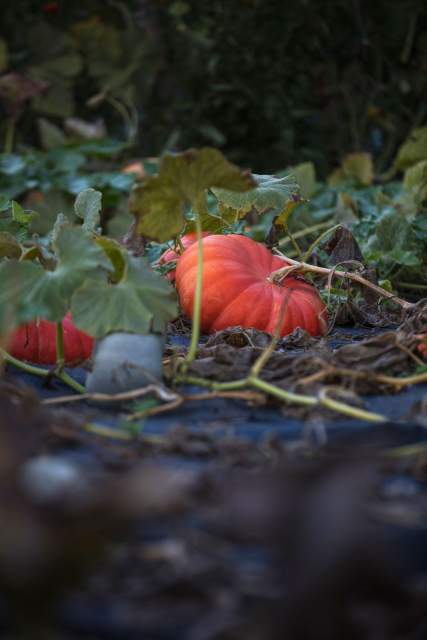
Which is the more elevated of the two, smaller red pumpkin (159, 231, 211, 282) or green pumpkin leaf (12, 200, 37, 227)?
green pumpkin leaf (12, 200, 37, 227)

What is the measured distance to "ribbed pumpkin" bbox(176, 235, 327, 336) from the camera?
5.74ft

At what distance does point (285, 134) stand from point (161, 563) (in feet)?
14.6

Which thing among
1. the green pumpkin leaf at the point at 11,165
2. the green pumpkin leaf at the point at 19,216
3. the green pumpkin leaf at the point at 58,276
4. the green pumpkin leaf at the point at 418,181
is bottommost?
the green pumpkin leaf at the point at 11,165

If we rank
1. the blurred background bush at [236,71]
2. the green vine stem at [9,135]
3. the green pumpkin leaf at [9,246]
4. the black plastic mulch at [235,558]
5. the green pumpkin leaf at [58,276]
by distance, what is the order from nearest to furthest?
the black plastic mulch at [235,558] → the green pumpkin leaf at [58,276] → the green pumpkin leaf at [9,246] → the green vine stem at [9,135] → the blurred background bush at [236,71]

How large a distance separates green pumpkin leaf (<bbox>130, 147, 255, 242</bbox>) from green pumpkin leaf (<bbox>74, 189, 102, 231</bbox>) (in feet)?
0.45

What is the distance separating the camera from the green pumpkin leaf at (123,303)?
1190 mm

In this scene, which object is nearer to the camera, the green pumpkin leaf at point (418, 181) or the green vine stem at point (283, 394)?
the green vine stem at point (283, 394)

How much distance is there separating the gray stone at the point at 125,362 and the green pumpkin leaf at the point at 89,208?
0.33m

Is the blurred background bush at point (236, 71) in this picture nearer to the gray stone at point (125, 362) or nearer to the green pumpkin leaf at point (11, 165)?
the green pumpkin leaf at point (11, 165)

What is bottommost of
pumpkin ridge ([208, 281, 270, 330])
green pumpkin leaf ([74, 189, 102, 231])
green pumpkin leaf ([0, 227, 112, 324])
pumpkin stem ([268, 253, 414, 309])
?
pumpkin ridge ([208, 281, 270, 330])

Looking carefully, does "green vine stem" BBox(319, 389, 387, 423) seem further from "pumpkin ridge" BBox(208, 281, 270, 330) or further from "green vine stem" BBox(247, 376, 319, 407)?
"pumpkin ridge" BBox(208, 281, 270, 330)

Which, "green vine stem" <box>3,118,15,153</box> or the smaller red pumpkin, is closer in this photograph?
the smaller red pumpkin

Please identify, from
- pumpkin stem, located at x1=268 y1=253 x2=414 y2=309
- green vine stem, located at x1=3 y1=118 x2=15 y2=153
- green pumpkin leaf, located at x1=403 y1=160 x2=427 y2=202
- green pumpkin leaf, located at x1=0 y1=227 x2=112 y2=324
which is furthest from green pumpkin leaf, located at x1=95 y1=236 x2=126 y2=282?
green vine stem, located at x1=3 y1=118 x2=15 y2=153

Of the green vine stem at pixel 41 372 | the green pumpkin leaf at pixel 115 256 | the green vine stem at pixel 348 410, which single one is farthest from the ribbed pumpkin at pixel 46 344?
the green vine stem at pixel 348 410
